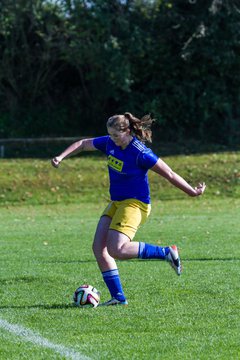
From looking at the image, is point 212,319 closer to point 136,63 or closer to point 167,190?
point 167,190

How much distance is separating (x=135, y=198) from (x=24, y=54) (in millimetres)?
22071

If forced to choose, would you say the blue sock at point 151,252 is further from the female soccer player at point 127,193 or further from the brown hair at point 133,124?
the brown hair at point 133,124

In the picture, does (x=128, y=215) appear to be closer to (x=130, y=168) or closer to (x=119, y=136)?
(x=130, y=168)

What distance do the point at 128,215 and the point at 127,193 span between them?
0.75 feet

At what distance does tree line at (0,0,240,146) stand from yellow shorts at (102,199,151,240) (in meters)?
19.6

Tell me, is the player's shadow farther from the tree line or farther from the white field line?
the tree line

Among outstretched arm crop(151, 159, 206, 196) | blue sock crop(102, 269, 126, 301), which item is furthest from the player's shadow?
outstretched arm crop(151, 159, 206, 196)

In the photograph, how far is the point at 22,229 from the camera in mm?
17188

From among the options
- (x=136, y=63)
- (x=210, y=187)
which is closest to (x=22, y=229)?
(x=210, y=187)

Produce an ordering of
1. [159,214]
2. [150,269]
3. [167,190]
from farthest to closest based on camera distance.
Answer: [167,190], [159,214], [150,269]

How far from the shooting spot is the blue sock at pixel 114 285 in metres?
8.42

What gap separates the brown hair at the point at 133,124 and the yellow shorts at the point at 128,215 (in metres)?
0.61

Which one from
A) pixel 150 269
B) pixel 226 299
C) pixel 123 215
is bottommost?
pixel 150 269

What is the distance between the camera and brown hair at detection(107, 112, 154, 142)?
829 centimetres
